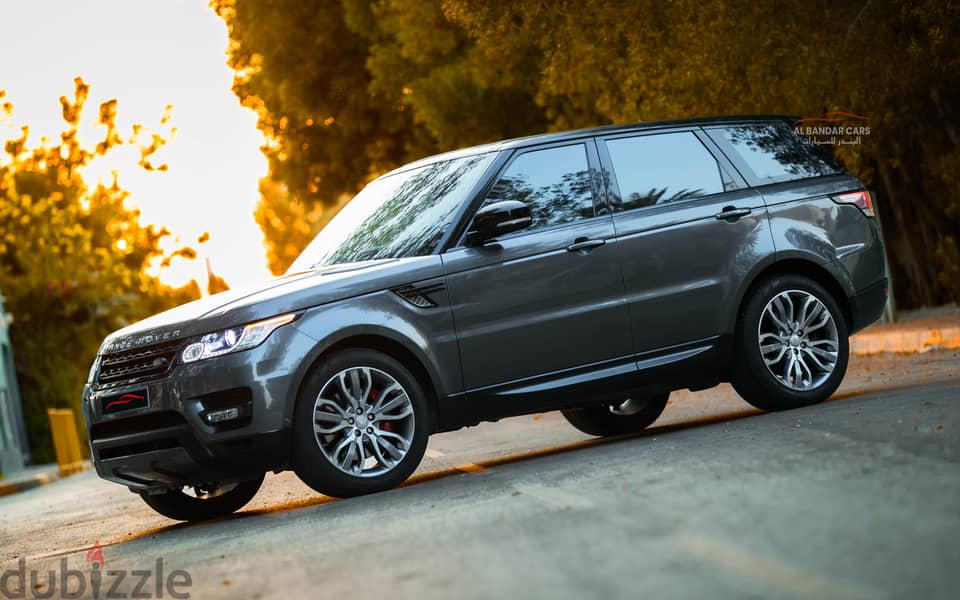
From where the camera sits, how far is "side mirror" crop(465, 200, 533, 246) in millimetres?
8406

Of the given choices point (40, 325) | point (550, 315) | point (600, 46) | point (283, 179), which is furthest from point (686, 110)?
point (40, 325)

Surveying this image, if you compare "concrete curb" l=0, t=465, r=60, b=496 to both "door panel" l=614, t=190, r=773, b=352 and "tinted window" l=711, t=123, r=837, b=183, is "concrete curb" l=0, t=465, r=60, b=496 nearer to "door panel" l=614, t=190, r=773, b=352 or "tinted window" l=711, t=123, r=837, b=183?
"tinted window" l=711, t=123, r=837, b=183

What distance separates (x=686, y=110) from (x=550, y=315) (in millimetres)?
9580

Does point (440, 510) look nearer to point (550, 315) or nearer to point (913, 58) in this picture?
point (550, 315)

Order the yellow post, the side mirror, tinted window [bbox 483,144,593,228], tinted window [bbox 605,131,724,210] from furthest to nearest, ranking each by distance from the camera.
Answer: the yellow post, tinted window [bbox 605,131,724,210], tinted window [bbox 483,144,593,228], the side mirror

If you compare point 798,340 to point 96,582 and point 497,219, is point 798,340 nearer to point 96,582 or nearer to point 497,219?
point 497,219

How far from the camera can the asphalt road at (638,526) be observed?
472cm

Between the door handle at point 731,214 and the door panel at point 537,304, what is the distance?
33.8 inches

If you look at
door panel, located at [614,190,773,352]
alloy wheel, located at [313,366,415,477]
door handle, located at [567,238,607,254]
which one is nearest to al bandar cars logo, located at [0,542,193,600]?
alloy wheel, located at [313,366,415,477]

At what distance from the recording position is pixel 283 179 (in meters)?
32.3

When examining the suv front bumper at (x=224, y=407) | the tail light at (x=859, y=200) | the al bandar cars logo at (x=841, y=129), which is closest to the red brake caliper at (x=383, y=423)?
the suv front bumper at (x=224, y=407)

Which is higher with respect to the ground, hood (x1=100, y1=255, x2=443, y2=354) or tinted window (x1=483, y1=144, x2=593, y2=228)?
tinted window (x1=483, y1=144, x2=593, y2=228)

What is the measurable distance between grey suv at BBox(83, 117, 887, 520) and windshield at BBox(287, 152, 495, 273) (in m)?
0.02

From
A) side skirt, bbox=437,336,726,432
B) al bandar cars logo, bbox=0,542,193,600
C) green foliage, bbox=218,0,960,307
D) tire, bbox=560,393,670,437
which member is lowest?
tire, bbox=560,393,670,437
